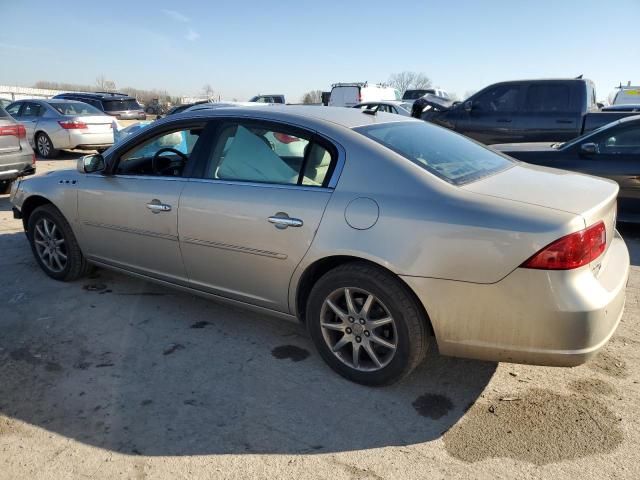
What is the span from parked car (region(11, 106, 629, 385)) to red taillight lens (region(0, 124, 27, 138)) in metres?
4.53

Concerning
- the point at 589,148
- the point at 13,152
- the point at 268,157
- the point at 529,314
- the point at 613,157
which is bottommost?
the point at 529,314

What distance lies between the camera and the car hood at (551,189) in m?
2.43

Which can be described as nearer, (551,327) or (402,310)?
(551,327)

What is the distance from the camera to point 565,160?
5992mm

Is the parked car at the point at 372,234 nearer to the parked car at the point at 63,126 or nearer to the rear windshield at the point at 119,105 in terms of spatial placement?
the parked car at the point at 63,126

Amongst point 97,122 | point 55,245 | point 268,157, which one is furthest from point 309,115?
point 97,122

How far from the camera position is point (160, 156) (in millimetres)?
4020

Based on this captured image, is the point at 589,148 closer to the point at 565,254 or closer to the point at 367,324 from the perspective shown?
the point at 565,254

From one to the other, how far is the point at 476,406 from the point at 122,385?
2.01 meters

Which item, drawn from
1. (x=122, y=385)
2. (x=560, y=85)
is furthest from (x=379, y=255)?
(x=560, y=85)

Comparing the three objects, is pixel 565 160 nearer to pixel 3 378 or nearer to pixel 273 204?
pixel 273 204

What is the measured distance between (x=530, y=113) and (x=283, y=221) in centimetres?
817

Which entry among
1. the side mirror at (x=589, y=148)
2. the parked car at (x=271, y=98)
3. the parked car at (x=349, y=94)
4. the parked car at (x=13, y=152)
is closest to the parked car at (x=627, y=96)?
the parked car at (x=349, y=94)

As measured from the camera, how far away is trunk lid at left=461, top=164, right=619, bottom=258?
7.91 feet
